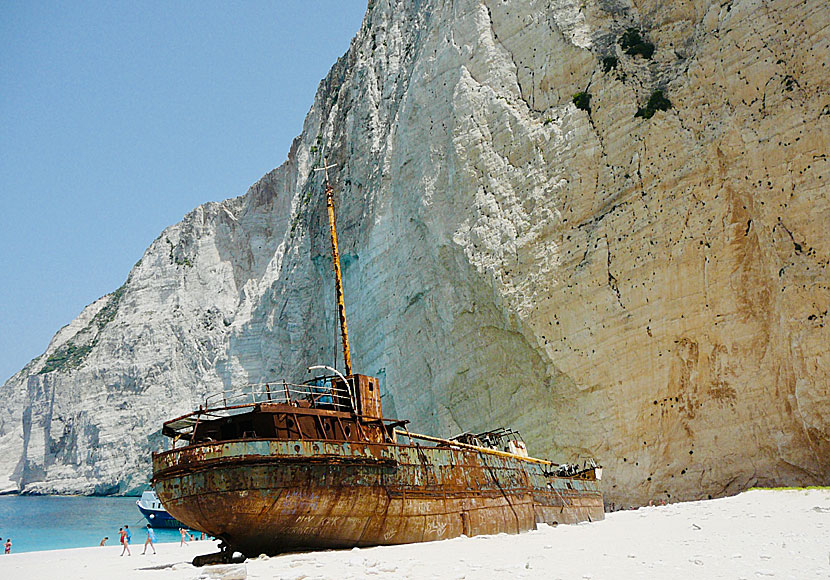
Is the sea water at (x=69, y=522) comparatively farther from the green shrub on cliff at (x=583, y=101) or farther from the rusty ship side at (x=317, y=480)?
the green shrub on cliff at (x=583, y=101)

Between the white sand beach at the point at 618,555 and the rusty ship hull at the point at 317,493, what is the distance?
549mm

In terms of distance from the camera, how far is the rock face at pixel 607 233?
23.5 metres

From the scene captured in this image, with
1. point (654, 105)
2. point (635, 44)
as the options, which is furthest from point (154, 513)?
point (635, 44)

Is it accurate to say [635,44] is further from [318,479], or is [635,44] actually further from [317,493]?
[317,493]

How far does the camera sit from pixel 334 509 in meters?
14.4

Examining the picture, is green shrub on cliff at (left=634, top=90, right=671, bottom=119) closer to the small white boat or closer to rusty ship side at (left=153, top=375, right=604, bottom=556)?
rusty ship side at (left=153, top=375, right=604, bottom=556)

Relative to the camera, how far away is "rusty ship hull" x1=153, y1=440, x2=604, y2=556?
45.1 feet

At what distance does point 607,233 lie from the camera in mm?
27359

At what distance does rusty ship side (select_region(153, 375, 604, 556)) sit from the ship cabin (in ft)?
0.09

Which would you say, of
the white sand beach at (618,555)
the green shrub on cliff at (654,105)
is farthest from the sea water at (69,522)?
the green shrub on cliff at (654,105)

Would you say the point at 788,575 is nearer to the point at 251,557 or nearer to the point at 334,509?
the point at 334,509

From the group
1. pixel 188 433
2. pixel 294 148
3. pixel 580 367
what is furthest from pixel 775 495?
pixel 294 148

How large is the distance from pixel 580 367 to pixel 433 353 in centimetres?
817

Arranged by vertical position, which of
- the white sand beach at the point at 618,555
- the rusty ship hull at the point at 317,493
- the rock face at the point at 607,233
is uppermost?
the rock face at the point at 607,233
